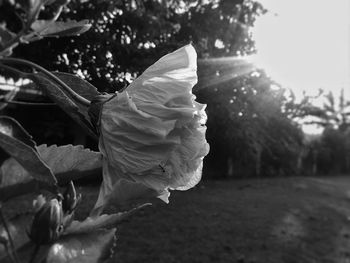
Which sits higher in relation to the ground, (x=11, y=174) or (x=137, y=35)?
(x=137, y=35)

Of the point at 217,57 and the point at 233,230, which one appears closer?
the point at 233,230

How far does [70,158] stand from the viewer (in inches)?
19.9

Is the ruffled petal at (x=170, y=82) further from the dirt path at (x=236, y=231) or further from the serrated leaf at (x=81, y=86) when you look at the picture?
the dirt path at (x=236, y=231)

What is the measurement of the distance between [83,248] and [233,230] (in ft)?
14.4

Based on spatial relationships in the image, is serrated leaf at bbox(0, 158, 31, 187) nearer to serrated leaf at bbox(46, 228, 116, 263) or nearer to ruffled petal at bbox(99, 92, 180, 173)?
serrated leaf at bbox(46, 228, 116, 263)

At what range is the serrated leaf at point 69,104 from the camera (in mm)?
431

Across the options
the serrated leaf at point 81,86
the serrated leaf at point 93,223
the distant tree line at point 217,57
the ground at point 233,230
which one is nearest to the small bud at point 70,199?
the serrated leaf at point 93,223

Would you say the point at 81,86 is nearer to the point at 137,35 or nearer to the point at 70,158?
the point at 70,158

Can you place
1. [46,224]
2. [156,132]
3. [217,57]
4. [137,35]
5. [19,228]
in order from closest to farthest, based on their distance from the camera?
[156,132] → [46,224] → [19,228] → [137,35] → [217,57]

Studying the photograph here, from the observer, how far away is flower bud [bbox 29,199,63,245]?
1.63ft

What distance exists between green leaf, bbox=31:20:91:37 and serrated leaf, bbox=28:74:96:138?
252 millimetres

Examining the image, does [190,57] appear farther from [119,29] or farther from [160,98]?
[119,29]

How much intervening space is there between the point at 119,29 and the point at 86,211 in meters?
1.75

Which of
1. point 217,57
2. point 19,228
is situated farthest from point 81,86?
point 217,57
